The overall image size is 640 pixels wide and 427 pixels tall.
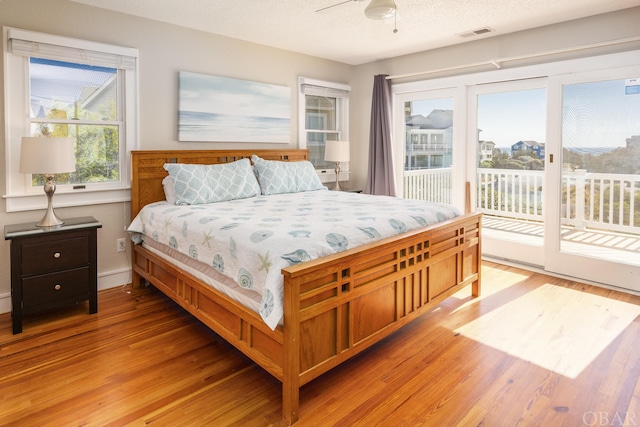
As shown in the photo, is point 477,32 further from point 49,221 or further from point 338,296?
point 49,221

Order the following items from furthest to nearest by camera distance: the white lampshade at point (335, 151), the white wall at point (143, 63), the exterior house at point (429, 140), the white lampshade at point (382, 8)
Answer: the white lampshade at point (335, 151) → the exterior house at point (429, 140) → the white wall at point (143, 63) → the white lampshade at point (382, 8)

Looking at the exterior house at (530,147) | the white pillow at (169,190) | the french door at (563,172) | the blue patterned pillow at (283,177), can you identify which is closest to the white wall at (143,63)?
the white pillow at (169,190)

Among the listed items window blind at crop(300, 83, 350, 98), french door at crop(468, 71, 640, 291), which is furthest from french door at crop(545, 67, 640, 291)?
window blind at crop(300, 83, 350, 98)

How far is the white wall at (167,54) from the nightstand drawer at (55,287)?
1.60ft

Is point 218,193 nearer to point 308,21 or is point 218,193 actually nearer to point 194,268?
point 194,268

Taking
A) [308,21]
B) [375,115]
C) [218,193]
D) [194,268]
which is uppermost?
[308,21]

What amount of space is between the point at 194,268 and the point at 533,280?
3.01m

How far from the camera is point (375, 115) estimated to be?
16.6 ft

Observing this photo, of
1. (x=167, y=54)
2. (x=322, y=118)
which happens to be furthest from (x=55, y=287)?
(x=322, y=118)

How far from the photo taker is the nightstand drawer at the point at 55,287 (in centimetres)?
272

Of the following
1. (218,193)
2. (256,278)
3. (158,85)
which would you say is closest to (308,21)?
(158,85)

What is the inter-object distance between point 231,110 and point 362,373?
2971 millimetres

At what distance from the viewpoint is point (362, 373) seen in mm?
2215

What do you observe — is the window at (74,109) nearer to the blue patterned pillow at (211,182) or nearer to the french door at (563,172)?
the blue patterned pillow at (211,182)
